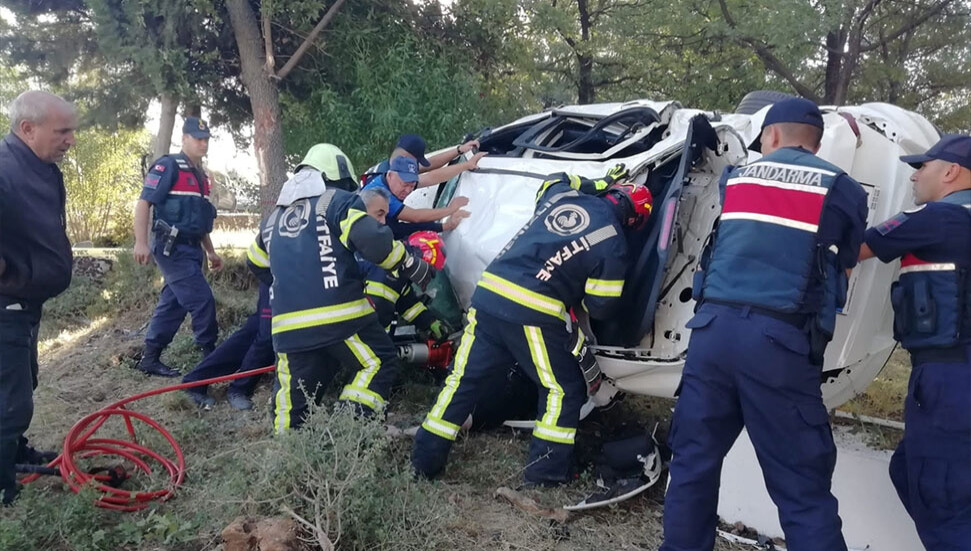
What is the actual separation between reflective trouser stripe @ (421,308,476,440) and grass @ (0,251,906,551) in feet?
0.81

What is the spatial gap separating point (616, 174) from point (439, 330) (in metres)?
1.65

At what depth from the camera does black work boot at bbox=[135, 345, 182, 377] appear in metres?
5.24

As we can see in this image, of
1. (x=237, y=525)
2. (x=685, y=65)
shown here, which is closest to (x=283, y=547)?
(x=237, y=525)

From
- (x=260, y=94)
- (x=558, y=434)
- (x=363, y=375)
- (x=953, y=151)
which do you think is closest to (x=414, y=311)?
(x=363, y=375)

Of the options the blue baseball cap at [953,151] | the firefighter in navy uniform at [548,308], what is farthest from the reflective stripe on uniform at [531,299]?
the blue baseball cap at [953,151]

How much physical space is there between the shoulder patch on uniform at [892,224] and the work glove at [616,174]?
124cm

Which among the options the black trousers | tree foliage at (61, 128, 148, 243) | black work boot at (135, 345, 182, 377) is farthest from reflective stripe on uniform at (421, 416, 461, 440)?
tree foliage at (61, 128, 148, 243)

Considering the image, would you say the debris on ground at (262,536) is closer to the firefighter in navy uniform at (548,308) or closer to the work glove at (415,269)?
the firefighter in navy uniform at (548,308)

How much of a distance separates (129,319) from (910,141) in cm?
676

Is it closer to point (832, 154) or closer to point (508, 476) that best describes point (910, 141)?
point (832, 154)

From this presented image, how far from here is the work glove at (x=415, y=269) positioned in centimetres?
379

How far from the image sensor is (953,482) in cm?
262

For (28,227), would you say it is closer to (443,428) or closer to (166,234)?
(166,234)

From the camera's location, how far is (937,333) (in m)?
2.74
